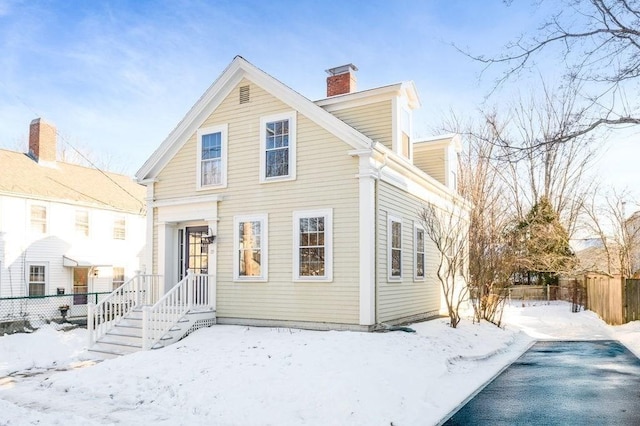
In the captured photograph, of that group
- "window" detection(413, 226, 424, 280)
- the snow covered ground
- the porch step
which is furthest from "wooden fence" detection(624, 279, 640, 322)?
the porch step

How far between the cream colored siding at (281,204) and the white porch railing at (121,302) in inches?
78.9

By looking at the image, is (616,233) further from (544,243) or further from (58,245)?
(58,245)

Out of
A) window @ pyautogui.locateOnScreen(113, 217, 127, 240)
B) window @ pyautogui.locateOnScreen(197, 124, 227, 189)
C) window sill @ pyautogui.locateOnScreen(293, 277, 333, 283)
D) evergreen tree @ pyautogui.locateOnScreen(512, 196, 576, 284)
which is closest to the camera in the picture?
window sill @ pyautogui.locateOnScreen(293, 277, 333, 283)

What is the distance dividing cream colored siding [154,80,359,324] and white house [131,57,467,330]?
0.10 ft

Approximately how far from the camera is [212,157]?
14695 mm

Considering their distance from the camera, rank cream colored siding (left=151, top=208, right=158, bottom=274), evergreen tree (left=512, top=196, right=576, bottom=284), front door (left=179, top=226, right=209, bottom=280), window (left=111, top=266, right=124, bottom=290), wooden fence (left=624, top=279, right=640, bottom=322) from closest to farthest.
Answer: front door (left=179, top=226, right=209, bottom=280) < cream colored siding (left=151, top=208, right=158, bottom=274) < wooden fence (left=624, top=279, right=640, bottom=322) < window (left=111, top=266, right=124, bottom=290) < evergreen tree (left=512, top=196, right=576, bottom=284)

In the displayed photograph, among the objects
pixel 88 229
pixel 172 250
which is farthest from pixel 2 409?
pixel 88 229

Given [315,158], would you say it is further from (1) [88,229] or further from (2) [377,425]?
(1) [88,229]

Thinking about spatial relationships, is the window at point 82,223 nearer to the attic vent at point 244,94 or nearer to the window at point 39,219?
the window at point 39,219

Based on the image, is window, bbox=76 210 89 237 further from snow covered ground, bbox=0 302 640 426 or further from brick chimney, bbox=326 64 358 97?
brick chimney, bbox=326 64 358 97

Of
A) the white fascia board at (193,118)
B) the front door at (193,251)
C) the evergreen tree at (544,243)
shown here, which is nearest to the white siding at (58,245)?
the white fascia board at (193,118)

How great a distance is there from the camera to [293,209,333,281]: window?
1260 cm

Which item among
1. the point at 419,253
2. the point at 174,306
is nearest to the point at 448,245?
the point at 419,253

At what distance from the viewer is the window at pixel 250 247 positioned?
44.3 ft
